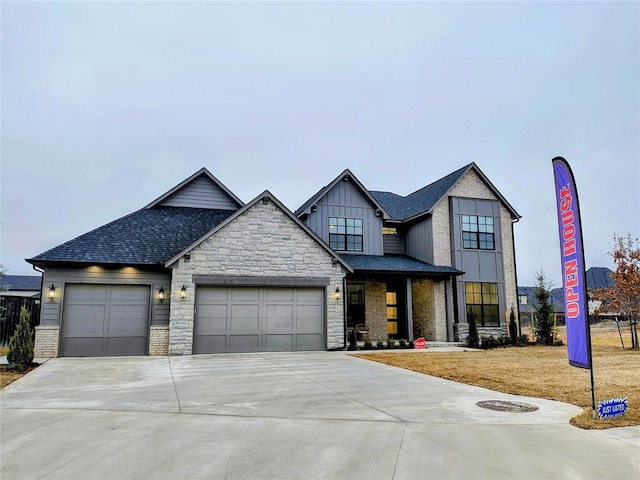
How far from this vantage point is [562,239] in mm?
6824

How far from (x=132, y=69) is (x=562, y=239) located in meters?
28.0

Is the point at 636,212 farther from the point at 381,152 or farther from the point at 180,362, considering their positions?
the point at 180,362

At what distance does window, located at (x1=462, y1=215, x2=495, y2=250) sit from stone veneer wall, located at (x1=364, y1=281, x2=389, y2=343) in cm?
496

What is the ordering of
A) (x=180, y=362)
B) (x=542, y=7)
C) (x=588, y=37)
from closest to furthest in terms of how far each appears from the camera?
(x=180, y=362) < (x=542, y=7) < (x=588, y=37)

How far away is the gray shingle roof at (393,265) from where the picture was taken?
19.1 m

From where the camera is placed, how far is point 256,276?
1609 centimetres

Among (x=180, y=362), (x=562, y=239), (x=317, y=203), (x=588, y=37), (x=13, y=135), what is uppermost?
(x=588, y=37)

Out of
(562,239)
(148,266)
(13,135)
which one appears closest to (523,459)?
(562,239)

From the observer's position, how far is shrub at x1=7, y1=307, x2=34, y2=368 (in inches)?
453

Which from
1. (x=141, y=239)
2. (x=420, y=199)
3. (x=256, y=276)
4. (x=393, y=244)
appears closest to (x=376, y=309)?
→ (x=393, y=244)

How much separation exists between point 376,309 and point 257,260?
7566mm

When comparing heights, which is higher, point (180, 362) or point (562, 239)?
point (562, 239)

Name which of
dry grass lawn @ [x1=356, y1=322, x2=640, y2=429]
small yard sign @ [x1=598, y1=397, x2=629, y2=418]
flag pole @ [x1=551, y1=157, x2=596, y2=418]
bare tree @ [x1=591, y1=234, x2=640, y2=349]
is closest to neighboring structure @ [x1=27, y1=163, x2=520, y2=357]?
dry grass lawn @ [x1=356, y1=322, x2=640, y2=429]

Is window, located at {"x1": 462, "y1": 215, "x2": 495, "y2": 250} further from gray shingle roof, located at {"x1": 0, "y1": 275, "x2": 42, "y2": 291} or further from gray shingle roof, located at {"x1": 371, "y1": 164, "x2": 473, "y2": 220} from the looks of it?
gray shingle roof, located at {"x1": 0, "y1": 275, "x2": 42, "y2": 291}
